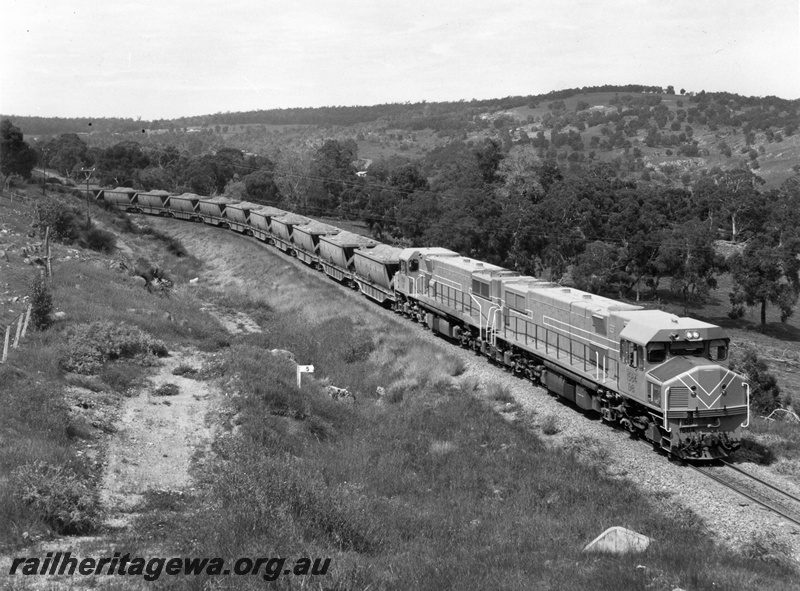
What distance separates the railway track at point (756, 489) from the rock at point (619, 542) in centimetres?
359

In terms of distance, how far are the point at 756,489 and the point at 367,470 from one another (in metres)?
8.85

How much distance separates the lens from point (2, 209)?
51531 millimetres

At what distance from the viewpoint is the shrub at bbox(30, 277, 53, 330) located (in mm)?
25344

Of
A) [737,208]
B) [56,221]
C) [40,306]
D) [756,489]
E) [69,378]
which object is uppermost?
[56,221]

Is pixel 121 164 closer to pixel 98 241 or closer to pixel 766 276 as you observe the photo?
pixel 98 241

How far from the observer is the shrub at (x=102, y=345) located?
23.2 metres

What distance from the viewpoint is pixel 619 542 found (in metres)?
12.8

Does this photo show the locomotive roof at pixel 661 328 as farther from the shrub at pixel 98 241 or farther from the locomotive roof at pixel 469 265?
the shrub at pixel 98 241

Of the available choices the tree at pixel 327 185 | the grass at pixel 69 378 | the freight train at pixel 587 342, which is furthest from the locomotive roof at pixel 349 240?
the tree at pixel 327 185

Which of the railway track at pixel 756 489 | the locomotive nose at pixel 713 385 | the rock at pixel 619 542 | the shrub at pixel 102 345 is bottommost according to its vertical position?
the railway track at pixel 756 489

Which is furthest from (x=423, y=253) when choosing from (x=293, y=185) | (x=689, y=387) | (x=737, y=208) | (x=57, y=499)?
(x=293, y=185)

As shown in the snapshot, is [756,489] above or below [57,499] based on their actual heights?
below

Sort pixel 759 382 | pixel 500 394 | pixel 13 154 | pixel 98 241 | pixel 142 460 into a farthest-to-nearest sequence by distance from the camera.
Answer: pixel 13 154 < pixel 98 241 < pixel 759 382 < pixel 500 394 < pixel 142 460

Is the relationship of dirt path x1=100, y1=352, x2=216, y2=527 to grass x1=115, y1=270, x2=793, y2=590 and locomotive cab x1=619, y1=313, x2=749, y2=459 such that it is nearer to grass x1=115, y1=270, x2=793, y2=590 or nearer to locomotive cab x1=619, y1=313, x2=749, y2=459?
grass x1=115, y1=270, x2=793, y2=590
